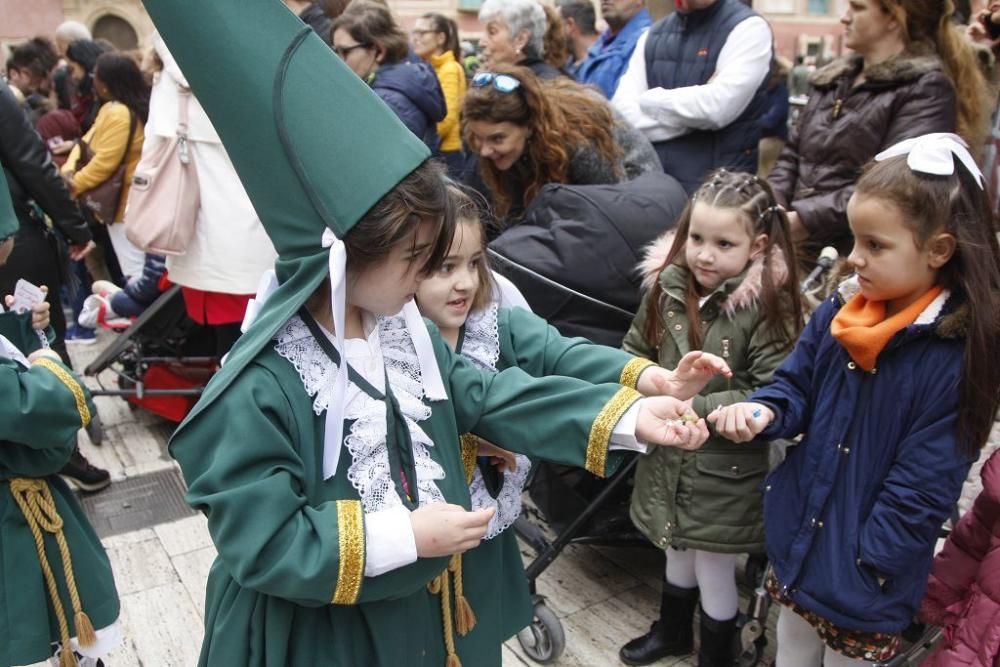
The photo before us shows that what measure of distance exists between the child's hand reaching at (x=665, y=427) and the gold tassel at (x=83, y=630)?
1585mm

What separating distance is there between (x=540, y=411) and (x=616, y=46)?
3.60m

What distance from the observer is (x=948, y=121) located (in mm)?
2771

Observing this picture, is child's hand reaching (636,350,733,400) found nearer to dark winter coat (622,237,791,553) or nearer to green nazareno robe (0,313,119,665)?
dark winter coat (622,237,791,553)

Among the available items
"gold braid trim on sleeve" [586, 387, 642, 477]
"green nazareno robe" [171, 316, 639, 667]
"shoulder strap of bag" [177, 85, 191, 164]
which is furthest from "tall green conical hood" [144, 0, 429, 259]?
"shoulder strap of bag" [177, 85, 191, 164]

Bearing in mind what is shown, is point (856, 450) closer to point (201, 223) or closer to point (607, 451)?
point (607, 451)

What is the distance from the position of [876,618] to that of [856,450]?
1.26ft

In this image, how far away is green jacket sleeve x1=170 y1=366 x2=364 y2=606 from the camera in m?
1.25

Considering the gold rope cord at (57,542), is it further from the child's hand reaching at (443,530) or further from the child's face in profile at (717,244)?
the child's face in profile at (717,244)

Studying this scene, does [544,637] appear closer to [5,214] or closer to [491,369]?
[491,369]

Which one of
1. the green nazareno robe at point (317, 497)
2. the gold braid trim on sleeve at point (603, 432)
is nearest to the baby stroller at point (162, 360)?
the green nazareno robe at point (317, 497)

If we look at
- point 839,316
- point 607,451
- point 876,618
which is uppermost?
point 607,451

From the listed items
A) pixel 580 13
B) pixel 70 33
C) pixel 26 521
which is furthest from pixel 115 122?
pixel 26 521

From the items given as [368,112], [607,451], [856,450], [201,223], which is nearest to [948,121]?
[856,450]

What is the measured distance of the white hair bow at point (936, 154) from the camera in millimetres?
1830
